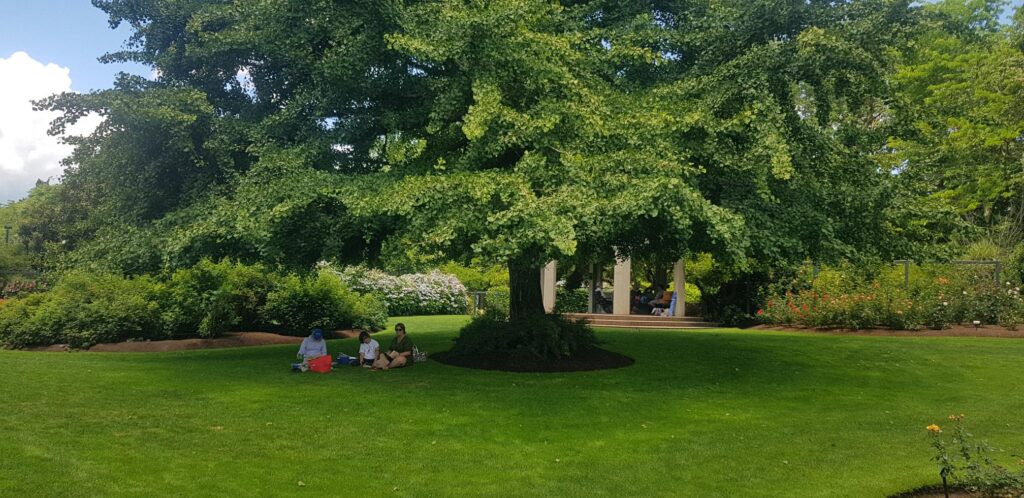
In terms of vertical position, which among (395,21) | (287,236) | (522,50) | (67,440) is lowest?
(67,440)

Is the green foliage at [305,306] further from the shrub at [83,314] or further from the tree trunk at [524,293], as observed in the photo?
the tree trunk at [524,293]

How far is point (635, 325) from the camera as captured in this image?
75.4ft

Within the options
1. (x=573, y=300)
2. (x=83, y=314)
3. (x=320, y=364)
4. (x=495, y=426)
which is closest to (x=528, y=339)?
(x=320, y=364)

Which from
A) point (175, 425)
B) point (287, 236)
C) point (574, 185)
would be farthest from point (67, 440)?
point (574, 185)

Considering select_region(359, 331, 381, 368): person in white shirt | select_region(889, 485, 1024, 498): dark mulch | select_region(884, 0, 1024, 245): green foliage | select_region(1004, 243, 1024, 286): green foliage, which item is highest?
select_region(884, 0, 1024, 245): green foliage

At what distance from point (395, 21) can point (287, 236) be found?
3732mm

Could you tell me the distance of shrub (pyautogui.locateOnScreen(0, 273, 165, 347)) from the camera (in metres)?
16.5

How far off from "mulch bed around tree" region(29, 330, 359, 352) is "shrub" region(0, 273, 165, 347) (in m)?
0.28

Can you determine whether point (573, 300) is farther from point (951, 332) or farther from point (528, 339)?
point (528, 339)

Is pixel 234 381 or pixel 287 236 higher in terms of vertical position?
pixel 287 236

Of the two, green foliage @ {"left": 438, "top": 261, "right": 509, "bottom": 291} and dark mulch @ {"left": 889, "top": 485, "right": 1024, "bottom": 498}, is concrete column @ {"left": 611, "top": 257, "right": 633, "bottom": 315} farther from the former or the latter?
dark mulch @ {"left": 889, "top": 485, "right": 1024, "bottom": 498}

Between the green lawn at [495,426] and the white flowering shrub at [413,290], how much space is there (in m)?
12.9

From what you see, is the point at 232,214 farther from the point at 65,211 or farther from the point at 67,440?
the point at 65,211

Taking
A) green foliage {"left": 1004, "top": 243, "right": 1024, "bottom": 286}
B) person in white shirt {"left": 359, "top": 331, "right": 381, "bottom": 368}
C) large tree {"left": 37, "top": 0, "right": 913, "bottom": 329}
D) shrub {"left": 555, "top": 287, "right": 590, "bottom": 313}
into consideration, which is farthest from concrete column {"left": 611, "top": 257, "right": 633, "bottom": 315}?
person in white shirt {"left": 359, "top": 331, "right": 381, "bottom": 368}
